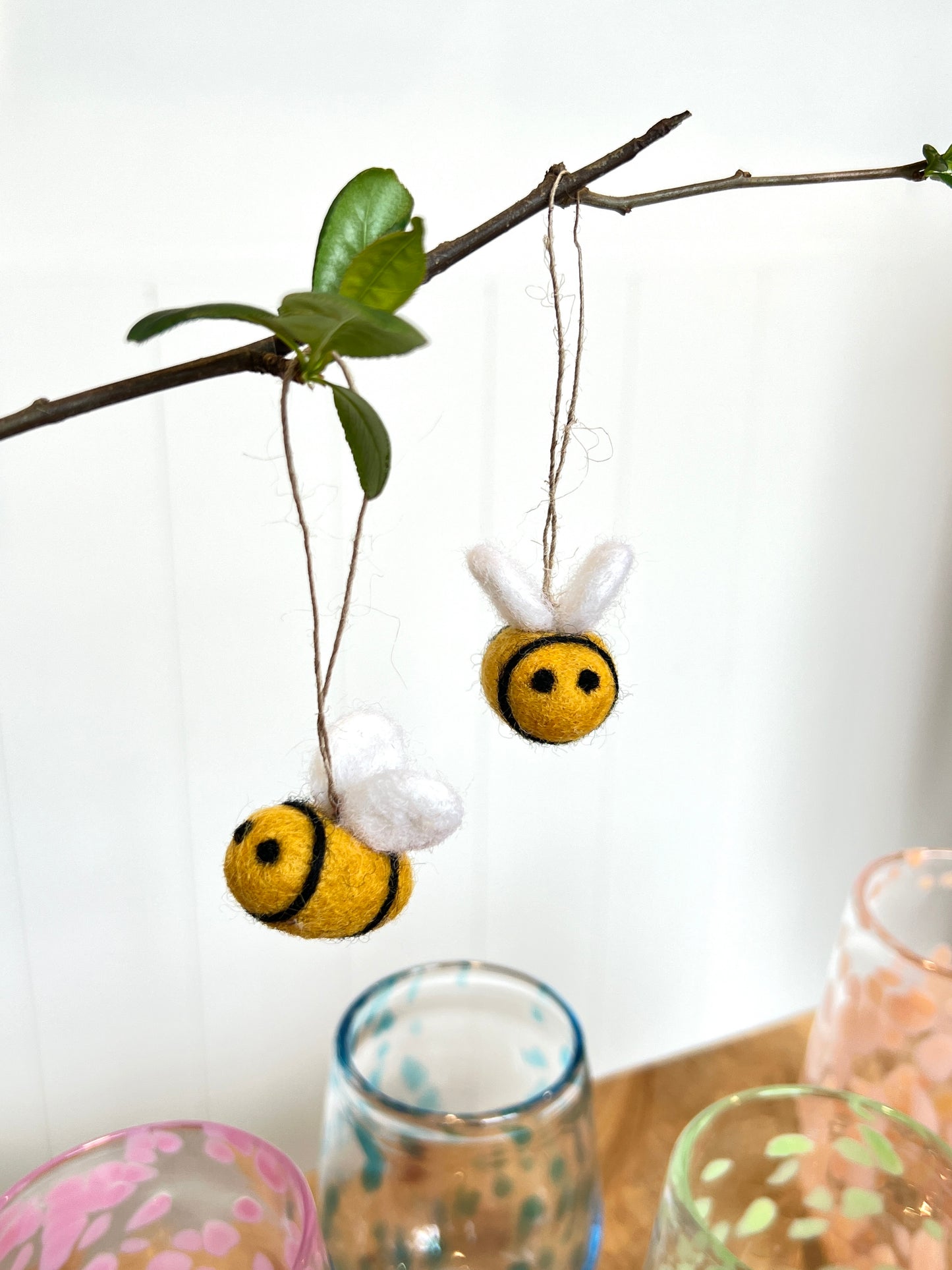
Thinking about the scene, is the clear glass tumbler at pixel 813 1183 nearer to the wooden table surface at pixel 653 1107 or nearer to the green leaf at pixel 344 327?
the wooden table surface at pixel 653 1107

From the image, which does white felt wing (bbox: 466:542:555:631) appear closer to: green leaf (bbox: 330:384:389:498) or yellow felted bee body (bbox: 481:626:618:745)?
yellow felted bee body (bbox: 481:626:618:745)

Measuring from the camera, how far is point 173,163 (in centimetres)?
51

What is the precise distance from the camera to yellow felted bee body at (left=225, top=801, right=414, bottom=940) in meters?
0.35

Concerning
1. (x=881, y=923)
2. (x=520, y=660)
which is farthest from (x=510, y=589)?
(x=881, y=923)

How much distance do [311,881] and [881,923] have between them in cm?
41

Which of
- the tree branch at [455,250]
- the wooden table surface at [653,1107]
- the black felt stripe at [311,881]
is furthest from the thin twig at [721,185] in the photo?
the wooden table surface at [653,1107]

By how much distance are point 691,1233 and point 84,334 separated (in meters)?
0.46

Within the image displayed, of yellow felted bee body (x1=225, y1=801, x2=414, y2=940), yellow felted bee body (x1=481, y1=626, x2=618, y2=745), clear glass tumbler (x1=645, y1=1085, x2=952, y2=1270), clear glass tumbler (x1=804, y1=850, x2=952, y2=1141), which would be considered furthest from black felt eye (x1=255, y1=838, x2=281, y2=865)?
clear glass tumbler (x1=804, y1=850, x2=952, y2=1141)

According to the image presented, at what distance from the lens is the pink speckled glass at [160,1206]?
47 centimetres

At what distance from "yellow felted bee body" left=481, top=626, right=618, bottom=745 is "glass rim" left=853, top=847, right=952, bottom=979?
0.76 feet

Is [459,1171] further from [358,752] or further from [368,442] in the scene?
[368,442]

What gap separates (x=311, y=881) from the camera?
35 cm

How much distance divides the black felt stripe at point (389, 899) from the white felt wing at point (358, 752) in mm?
32

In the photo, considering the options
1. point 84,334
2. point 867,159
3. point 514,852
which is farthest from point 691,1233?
point 867,159
